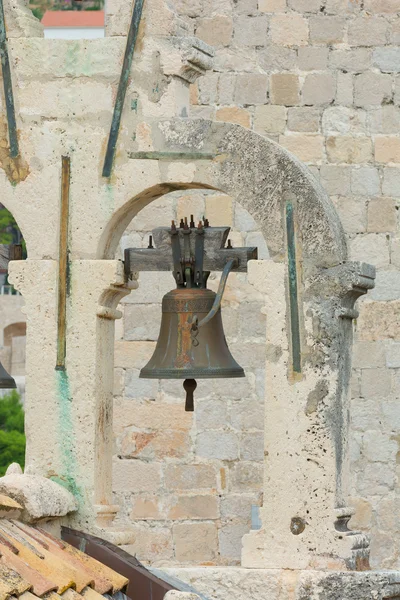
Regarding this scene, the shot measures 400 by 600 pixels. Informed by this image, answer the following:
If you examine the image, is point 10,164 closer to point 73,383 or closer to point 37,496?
point 73,383

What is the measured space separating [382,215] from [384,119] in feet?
1.92

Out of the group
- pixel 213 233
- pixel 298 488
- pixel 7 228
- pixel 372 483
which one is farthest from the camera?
pixel 7 228

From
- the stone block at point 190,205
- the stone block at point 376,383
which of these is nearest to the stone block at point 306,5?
the stone block at point 190,205

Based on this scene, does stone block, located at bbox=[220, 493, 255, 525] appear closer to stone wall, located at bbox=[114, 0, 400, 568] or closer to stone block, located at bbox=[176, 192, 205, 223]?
stone wall, located at bbox=[114, 0, 400, 568]

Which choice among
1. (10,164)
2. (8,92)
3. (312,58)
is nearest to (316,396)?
(10,164)

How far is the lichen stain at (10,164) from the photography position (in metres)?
5.95

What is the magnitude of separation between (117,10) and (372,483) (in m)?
4.43

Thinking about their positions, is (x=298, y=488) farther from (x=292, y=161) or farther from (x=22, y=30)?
(x=22, y=30)

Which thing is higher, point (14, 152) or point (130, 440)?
point (14, 152)

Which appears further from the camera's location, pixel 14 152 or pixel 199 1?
pixel 199 1

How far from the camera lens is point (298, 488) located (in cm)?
562

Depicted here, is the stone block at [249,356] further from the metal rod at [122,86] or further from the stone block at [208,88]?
the metal rod at [122,86]

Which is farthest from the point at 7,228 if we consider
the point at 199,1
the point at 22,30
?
the point at 22,30

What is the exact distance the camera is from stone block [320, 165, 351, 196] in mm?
9664
